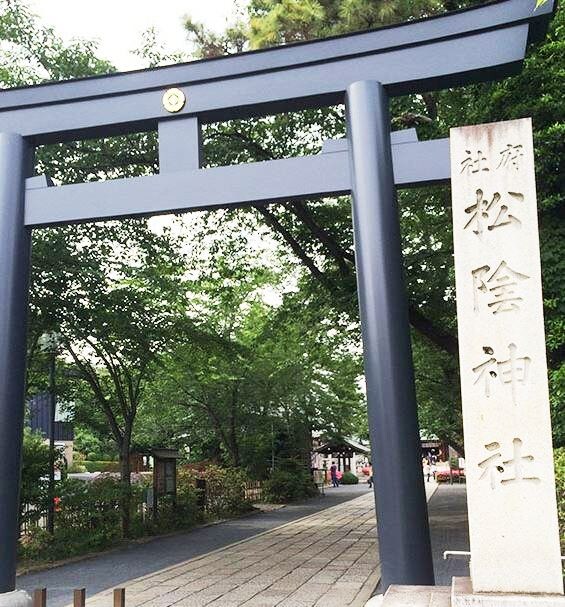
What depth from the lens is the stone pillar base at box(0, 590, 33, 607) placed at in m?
6.11

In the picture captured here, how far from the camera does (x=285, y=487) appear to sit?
29.1 m

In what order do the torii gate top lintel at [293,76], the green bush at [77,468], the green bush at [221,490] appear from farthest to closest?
the green bush at [77,468] < the green bush at [221,490] < the torii gate top lintel at [293,76]

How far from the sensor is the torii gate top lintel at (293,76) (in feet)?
20.8

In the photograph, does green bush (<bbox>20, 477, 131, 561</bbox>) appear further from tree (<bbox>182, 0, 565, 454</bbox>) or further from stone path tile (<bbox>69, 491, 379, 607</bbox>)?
tree (<bbox>182, 0, 565, 454</bbox>)

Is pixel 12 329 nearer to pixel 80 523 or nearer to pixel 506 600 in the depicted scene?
pixel 506 600

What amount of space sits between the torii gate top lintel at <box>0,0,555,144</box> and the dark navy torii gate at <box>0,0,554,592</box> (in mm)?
12

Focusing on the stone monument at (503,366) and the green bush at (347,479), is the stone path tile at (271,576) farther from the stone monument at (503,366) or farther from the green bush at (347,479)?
the green bush at (347,479)

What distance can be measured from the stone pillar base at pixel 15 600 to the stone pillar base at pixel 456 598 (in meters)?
3.10

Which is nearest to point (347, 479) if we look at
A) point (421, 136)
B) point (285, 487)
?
point (285, 487)

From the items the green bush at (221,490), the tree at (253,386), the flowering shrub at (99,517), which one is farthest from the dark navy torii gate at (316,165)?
Result: the green bush at (221,490)

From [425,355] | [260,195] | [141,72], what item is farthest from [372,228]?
[425,355]

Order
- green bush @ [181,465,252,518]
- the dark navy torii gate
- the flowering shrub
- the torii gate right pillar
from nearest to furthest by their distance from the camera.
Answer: the torii gate right pillar → the dark navy torii gate → the flowering shrub → green bush @ [181,465,252,518]

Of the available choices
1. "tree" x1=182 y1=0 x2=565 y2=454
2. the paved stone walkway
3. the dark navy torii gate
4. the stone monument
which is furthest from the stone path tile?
the stone monument

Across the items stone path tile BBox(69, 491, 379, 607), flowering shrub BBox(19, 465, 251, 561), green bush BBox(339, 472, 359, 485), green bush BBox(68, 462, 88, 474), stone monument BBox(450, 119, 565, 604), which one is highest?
stone monument BBox(450, 119, 565, 604)
